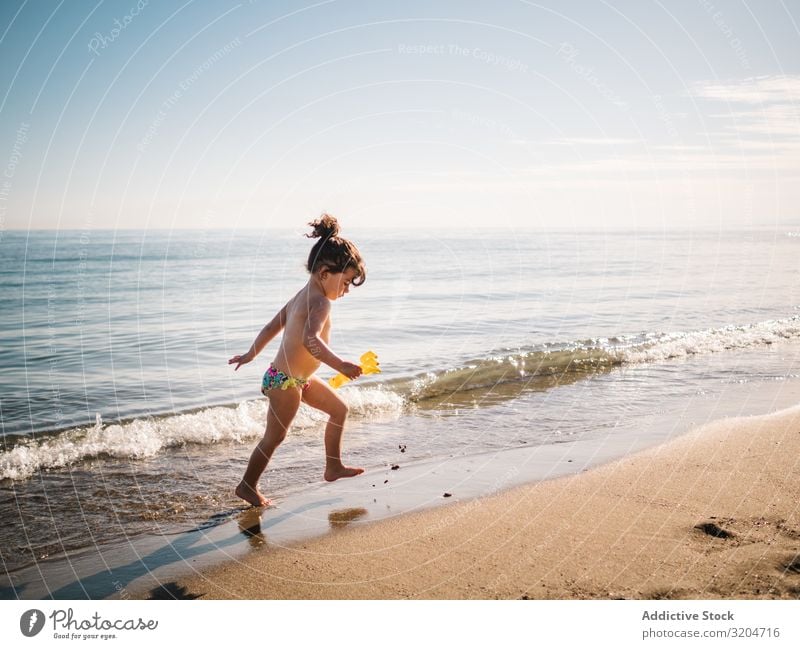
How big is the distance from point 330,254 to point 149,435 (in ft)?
11.4

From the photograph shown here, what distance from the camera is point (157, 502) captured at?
540cm

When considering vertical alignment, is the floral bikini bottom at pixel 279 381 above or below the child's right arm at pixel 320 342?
below

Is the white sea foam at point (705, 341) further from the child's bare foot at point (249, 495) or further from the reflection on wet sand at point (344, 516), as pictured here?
the child's bare foot at point (249, 495)

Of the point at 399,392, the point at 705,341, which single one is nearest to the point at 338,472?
the point at 399,392

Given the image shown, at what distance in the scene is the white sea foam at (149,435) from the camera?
6438 mm

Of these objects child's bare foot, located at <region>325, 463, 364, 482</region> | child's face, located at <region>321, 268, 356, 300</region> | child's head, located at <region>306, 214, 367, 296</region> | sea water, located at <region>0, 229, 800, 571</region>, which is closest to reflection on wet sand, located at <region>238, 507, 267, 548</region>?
sea water, located at <region>0, 229, 800, 571</region>

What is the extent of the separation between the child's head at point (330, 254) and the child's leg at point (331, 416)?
893 millimetres

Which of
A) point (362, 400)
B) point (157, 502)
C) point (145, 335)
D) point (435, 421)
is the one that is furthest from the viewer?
point (145, 335)

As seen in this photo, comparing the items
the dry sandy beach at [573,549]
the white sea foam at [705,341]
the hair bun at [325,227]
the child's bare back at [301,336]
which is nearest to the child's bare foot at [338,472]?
the child's bare back at [301,336]

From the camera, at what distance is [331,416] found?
5.35m

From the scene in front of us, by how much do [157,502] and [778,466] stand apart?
203 inches

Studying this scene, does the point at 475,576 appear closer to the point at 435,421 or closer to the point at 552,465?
the point at 552,465

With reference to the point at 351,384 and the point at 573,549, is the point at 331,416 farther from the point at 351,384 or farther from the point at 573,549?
the point at 351,384
